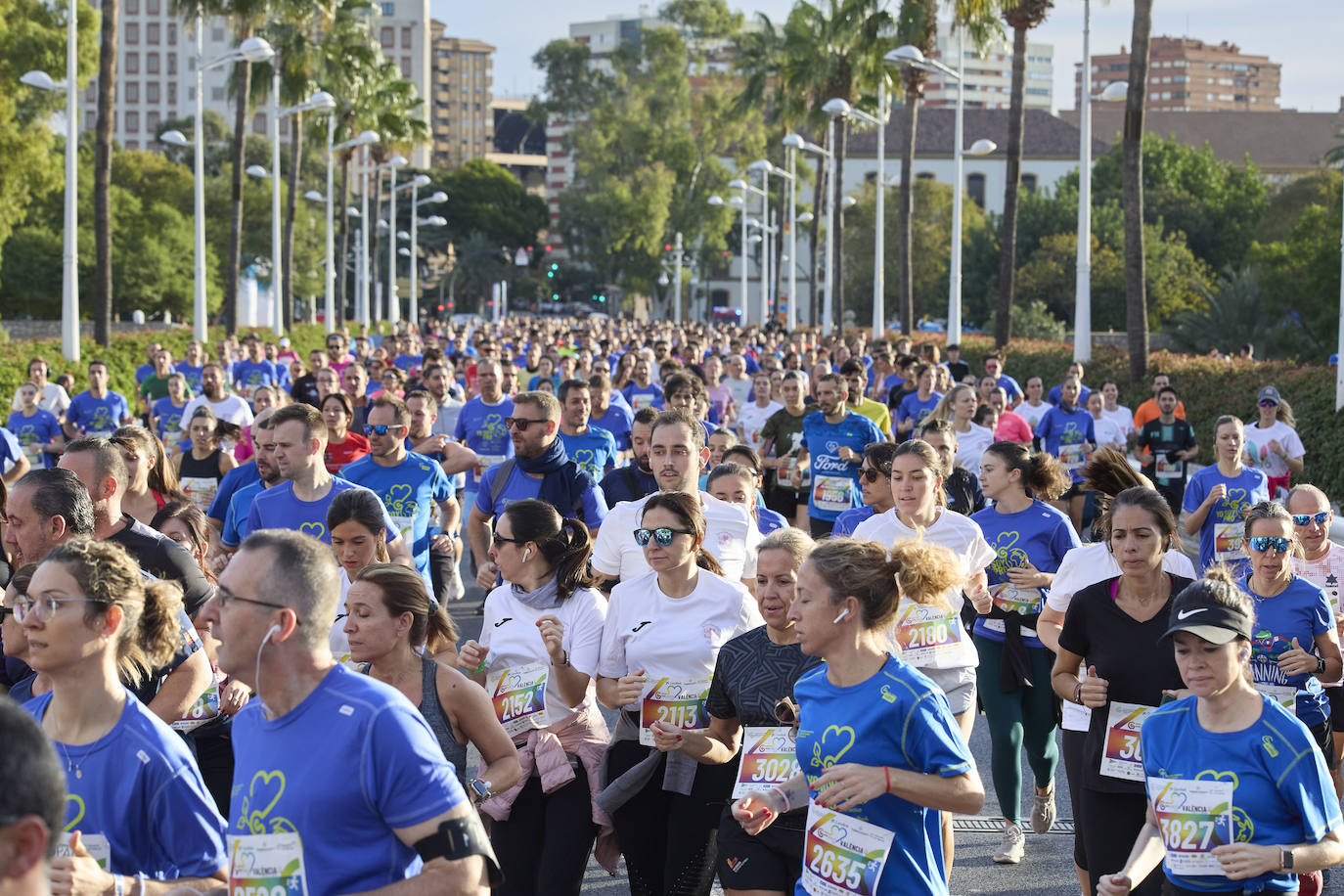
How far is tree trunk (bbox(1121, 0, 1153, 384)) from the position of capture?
24312 millimetres

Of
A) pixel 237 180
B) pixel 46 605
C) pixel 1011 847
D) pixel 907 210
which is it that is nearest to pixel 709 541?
pixel 1011 847

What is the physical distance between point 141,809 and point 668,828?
7.88 feet

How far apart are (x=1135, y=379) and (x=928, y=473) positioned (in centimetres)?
1837

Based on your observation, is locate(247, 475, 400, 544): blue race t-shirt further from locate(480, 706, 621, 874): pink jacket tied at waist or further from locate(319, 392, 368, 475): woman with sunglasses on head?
locate(319, 392, 368, 475): woman with sunglasses on head

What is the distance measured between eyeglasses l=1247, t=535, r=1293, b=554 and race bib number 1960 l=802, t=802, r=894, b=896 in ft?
9.13

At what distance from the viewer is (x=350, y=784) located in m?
3.39

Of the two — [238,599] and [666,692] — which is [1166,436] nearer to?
[666,692]

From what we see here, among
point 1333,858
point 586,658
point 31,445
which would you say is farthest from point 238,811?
point 31,445

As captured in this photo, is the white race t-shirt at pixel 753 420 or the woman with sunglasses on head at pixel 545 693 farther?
the white race t-shirt at pixel 753 420

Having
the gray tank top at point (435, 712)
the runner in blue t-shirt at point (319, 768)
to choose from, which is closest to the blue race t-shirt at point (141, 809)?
the runner in blue t-shirt at point (319, 768)

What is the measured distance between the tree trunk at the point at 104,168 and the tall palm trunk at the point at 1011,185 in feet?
53.3

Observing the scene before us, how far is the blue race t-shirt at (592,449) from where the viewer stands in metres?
10.8

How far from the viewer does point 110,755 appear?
369 centimetres

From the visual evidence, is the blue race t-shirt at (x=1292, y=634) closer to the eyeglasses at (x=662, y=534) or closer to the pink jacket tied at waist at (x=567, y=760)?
the eyeglasses at (x=662, y=534)
